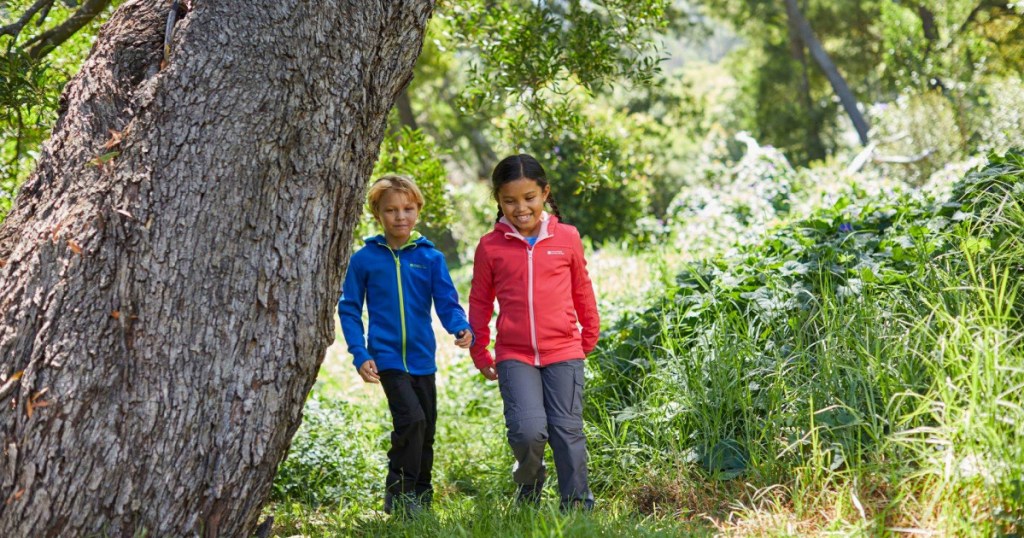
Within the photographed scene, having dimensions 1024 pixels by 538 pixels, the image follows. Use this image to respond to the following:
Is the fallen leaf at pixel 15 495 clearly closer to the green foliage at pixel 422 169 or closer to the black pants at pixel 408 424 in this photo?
the black pants at pixel 408 424

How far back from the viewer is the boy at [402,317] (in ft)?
13.3

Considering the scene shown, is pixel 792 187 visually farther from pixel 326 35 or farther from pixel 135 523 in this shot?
pixel 135 523

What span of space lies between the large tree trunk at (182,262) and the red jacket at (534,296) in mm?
850

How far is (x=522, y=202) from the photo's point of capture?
391cm

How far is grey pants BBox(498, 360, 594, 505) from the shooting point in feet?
12.2

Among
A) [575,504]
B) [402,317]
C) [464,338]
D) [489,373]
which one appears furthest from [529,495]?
[402,317]

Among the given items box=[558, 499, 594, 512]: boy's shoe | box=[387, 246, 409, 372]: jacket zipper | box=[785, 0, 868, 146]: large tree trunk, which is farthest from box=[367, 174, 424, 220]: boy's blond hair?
box=[785, 0, 868, 146]: large tree trunk

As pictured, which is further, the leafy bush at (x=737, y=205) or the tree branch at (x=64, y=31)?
the leafy bush at (x=737, y=205)

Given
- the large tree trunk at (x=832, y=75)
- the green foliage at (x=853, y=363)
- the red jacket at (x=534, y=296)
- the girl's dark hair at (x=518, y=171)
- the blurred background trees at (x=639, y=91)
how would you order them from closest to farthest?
the green foliage at (x=853, y=363) → the red jacket at (x=534, y=296) → the girl's dark hair at (x=518, y=171) → the blurred background trees at (x=639, y=91) → the large tree trunk at (x=832, y=75)

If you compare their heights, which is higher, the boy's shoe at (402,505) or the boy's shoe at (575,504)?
the boy's shoe at (402,505)

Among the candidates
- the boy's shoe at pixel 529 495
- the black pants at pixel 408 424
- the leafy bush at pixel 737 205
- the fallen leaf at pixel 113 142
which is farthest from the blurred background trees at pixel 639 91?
the boy's shoe at pixel 529 495

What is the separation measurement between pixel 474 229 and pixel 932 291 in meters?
13.8

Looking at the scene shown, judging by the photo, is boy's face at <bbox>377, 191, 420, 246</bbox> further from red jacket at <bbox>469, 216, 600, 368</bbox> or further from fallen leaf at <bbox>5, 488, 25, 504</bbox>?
fallen leaf at <bbox>5, 488, 25, 504</bbox>

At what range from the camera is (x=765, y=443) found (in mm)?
3693
